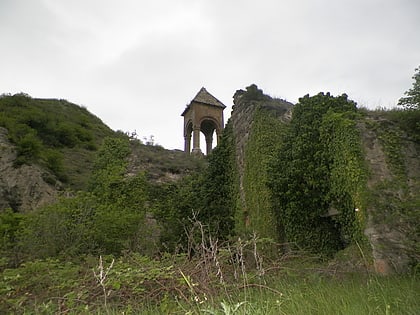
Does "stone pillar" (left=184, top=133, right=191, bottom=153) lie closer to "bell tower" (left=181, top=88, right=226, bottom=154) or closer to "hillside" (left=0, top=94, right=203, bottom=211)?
"bell tower" (left=181, top=88, right=226, bottom=154)

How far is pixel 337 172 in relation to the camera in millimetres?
7137

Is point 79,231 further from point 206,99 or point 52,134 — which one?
point 206,99

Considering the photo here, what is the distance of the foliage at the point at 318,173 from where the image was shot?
7012 mm

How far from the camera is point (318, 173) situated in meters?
7.55

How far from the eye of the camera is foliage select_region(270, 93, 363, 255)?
7.01 metres

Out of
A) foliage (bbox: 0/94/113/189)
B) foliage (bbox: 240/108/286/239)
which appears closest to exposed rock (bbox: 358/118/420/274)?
foliage (bbox: 240/108/286/239)

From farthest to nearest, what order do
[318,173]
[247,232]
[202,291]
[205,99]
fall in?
[205,99] < [247,232] < [318,173] < [202,291]

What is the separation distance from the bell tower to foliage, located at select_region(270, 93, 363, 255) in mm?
16894

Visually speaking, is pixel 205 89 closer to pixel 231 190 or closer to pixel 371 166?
pixel 231 190

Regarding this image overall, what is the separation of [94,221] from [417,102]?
869cm

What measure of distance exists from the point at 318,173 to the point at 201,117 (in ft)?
62.2

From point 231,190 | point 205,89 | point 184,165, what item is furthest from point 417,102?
point 205,89

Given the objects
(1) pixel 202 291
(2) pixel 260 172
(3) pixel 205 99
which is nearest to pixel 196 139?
(3) pixel 205 99

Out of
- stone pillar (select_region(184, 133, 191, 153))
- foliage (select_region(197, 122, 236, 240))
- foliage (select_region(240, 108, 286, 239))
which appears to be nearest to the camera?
foliage (select_region(240, 108, 286, 239))
